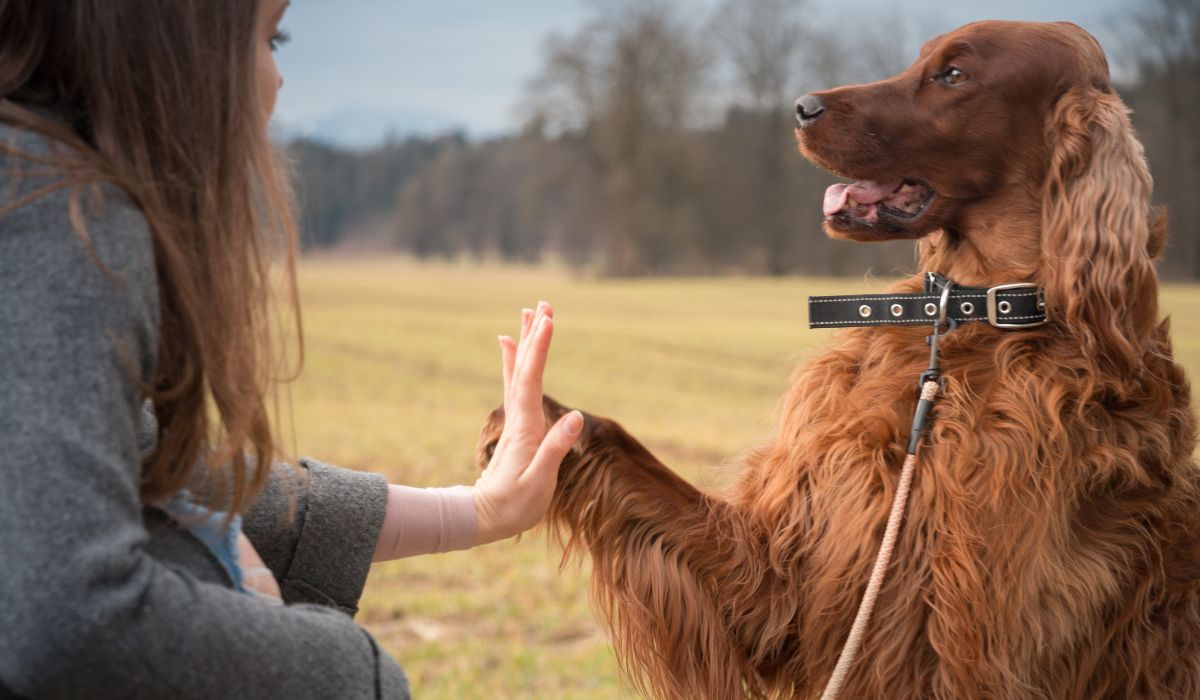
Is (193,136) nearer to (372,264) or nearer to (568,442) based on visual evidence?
(568,442)

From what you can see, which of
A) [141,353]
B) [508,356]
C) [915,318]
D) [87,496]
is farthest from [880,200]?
[87,496]

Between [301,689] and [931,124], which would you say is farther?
[931,124]

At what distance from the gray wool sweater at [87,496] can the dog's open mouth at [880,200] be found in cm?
162

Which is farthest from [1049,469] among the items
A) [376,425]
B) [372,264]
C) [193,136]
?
[372,264]

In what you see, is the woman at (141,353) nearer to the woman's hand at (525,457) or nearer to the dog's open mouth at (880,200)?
the woman's hand at (525,457)

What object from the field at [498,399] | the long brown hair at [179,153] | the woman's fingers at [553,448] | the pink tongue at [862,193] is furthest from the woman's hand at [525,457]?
the pink tongue at [862,193]

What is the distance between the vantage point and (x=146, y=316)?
1075mm

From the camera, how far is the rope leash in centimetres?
194

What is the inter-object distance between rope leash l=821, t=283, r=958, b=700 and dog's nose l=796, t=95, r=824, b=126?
2.28ft

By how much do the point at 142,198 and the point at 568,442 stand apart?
94 cm

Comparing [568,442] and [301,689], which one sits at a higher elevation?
[568,442]

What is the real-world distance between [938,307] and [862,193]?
0.39 m

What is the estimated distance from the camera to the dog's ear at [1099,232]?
1985 millimetres

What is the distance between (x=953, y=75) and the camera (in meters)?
2.35
